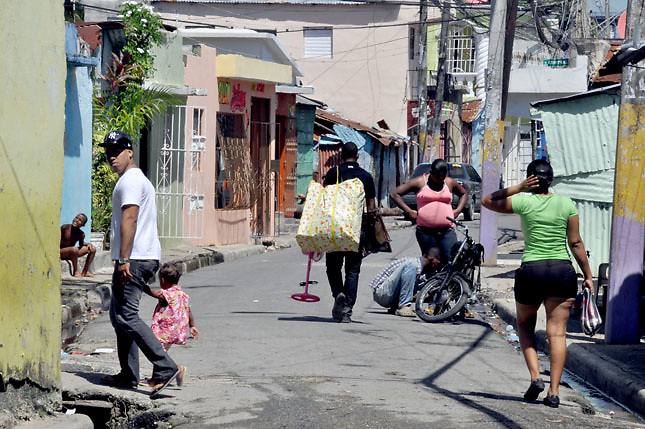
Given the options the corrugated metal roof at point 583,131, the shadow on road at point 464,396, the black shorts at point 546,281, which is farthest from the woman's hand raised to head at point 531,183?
the corrugated metal roof at point 583,131

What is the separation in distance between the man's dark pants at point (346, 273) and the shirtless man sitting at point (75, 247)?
4541 millimetres

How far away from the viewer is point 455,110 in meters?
48.3

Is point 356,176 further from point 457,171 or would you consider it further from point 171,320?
point 457,171

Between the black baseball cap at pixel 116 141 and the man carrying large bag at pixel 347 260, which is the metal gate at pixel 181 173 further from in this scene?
the black baseball cap at pixel 116 141

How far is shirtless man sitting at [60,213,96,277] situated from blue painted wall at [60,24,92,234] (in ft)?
4.32

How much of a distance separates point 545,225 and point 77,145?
32.8 ft

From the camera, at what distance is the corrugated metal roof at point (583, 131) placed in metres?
14.8

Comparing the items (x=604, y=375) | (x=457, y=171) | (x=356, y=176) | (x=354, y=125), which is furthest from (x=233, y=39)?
(x=604, y=375)

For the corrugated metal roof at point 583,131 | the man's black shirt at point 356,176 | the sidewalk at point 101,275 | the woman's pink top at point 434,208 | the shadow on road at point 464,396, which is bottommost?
the sidewalk at point 101,275

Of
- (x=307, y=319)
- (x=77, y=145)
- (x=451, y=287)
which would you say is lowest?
(x=307, y=319)

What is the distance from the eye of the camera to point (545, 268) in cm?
767

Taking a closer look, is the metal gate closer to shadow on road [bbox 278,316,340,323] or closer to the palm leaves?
the palm leaves

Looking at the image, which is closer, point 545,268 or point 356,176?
point 545,268

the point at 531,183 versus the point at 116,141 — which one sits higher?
the point at 116,141
